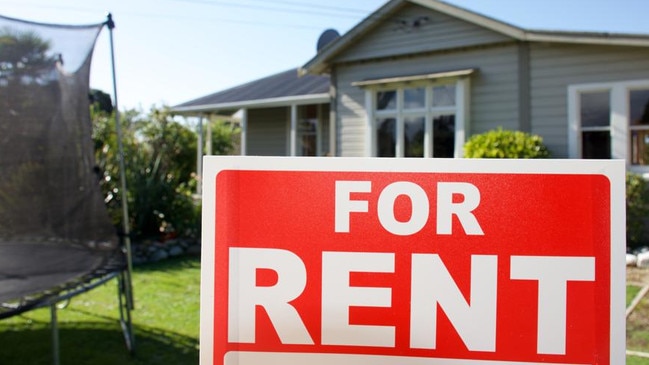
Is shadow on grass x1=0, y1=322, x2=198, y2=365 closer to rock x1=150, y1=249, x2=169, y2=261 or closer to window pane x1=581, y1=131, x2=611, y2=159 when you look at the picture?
rock x1=150, y1=249, x2=169, y2=261

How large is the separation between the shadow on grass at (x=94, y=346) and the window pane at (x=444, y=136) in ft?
21.0

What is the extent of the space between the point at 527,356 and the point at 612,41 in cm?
764

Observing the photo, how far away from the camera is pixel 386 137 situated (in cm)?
989

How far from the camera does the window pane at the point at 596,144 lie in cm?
795

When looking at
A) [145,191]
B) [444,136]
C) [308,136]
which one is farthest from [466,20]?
[145,191]

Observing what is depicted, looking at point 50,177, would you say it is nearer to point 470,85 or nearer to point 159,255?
point 159,255

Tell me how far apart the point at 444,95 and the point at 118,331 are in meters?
6.86

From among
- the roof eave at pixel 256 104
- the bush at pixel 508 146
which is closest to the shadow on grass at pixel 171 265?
the bush at pixel 508 146

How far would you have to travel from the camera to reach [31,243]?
3537 millimetres

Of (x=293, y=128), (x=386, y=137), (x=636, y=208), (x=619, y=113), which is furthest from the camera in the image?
(x=293, y=128)

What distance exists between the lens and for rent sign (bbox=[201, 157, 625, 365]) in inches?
42.8

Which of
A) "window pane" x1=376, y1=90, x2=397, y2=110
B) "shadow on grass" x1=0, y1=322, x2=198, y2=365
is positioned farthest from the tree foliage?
"window pane" x1=376, y1=90, x2=397, y2=110

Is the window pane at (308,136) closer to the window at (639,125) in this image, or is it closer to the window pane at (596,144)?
the window pane at (596,144)

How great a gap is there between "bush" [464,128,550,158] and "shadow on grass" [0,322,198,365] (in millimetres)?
5352
